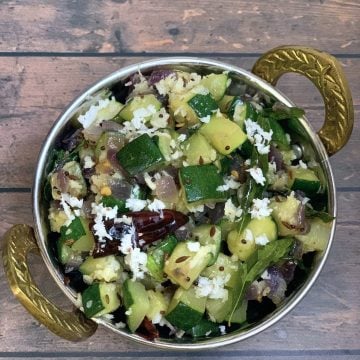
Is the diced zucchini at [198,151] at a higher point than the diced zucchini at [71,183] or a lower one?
higher

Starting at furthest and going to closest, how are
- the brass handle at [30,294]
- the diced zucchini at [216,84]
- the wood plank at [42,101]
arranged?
the wood plank at [42,101] → the diced zucchini at [216,84] → the brass handle at [30,294]

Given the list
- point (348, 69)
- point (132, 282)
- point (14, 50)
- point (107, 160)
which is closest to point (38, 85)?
point (14, 50)

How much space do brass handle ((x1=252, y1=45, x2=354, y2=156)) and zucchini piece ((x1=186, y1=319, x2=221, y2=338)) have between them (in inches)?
12.1

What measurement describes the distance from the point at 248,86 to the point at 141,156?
0.23 m

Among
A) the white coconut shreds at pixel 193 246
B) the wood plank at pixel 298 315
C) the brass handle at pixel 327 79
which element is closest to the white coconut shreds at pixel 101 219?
the white coconut shreds at pixel 193 246

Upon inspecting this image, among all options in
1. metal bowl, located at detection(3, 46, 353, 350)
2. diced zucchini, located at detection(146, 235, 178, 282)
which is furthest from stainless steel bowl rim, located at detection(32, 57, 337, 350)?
diced zucchini, located at detection(146, 235, 178, 282)

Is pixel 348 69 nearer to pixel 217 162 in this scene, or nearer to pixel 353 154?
pixel 353 154

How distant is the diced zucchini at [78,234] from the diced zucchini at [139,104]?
159 millimetres

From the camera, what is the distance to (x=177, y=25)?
3.82 ft

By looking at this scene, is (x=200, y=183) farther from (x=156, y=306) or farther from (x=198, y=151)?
(x=156, y=306)

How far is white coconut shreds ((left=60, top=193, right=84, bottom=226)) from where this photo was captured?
91 cm

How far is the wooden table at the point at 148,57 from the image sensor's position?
1.05 metres

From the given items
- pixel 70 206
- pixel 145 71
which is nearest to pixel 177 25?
pixel 145 71

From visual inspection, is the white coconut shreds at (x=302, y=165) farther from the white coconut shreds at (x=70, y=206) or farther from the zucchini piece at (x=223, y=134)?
the white coconut shreds at (x=70, y=206)
